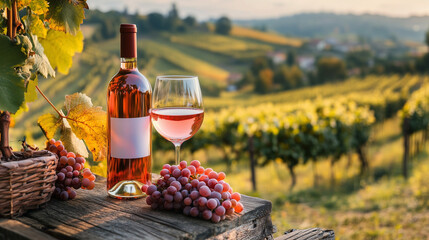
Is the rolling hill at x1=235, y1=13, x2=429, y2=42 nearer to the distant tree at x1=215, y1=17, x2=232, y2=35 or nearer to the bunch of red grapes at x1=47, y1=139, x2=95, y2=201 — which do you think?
the distant tree at x1=215, y1=17, x2=232, y2=35

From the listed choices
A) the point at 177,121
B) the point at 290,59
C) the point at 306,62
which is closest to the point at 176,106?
the point at 177,121

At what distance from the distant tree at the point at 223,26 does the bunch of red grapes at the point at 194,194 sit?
5113 centimetres

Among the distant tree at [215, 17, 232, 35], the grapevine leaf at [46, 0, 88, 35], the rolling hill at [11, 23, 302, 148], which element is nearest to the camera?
the grapevine leaf at [46, 0, 88, 35]

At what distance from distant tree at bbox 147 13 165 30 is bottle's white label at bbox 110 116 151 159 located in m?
44.1

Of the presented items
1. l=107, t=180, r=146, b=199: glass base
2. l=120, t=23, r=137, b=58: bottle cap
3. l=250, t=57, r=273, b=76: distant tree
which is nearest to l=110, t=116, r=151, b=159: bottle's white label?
l=107, t=180, r=146, b=199: glass base

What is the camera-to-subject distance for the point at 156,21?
4444 cm

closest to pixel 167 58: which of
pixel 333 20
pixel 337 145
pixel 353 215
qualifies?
pixel 337 145

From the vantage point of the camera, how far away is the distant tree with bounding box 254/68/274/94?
41844 mm

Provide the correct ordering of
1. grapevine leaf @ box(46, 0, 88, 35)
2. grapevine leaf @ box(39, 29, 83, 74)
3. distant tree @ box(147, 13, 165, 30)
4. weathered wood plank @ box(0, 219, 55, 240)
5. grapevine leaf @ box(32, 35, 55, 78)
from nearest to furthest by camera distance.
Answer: weathered wood plank @ box(0, 219, 55, 240) → grapevine leaf @ box(32, 35, 55, 78) → grapevine leaf @ box(46, 0, 88, 35) → grapevine leaf @ box(39, 29, 83, 74) → distant tree @ box(147, 13, 165, 30)

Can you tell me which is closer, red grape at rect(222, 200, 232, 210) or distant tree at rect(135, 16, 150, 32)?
red grape at rect(222, 200, 232, 210)

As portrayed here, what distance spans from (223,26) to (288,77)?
1330 cm

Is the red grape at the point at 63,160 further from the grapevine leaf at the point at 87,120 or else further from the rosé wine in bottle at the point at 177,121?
the rosé wine in bottle at the point at 177,121

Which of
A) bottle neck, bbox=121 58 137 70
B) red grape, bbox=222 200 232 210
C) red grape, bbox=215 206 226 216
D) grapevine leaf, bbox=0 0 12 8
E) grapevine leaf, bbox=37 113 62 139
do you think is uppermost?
grapevine leaf, bbox=0 0 12 8

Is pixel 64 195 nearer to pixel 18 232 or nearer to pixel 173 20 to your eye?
pixel 18 232
